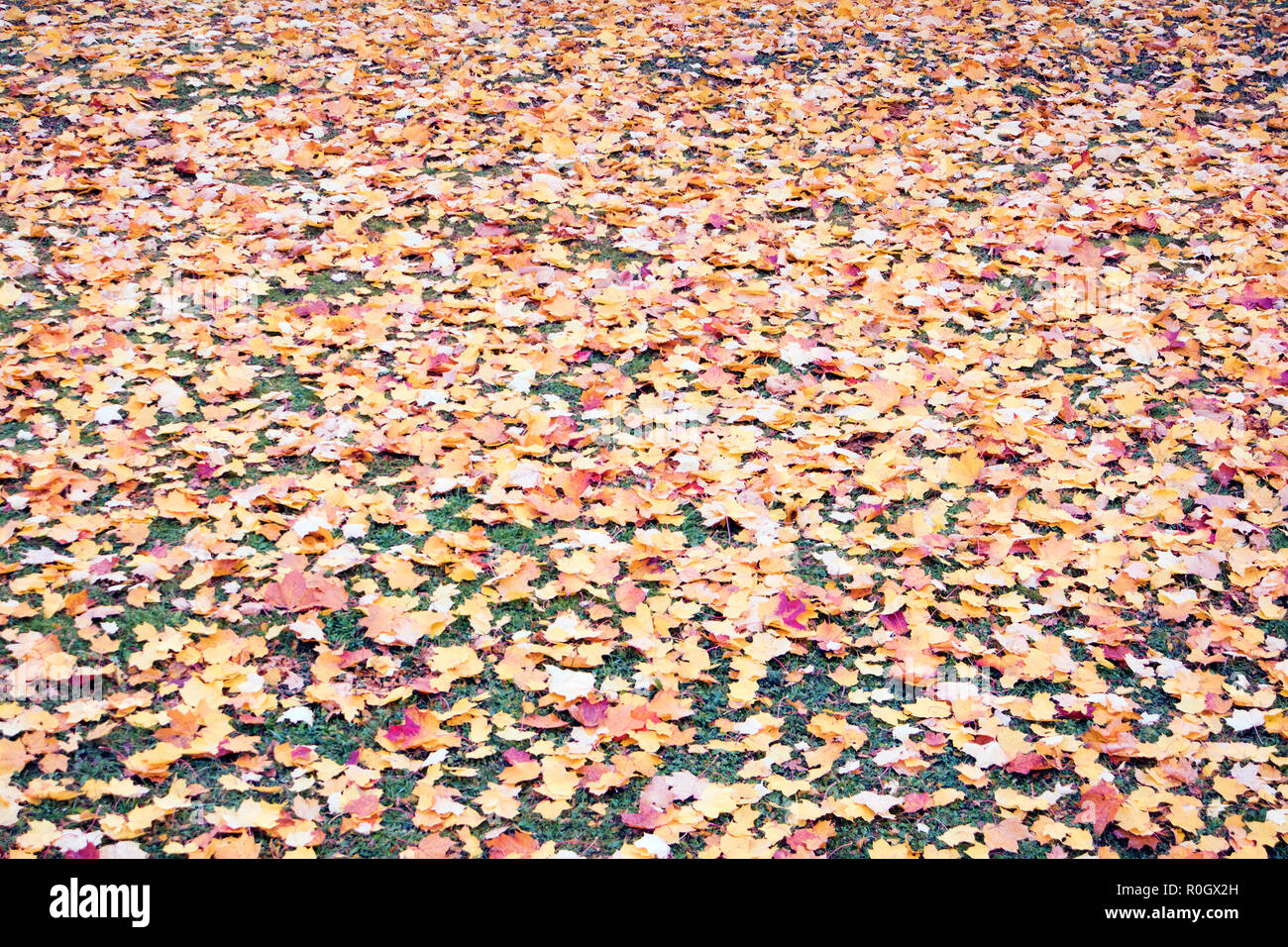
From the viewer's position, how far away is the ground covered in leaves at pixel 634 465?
Result: 8.75ft

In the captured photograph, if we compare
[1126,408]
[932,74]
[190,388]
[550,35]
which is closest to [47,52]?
[550,35]

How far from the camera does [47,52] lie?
6.53 meters

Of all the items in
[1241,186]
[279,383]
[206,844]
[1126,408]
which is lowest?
[206,844]

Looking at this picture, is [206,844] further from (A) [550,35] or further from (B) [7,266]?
(A) [550,35]

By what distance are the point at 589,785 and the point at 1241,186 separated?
198 inches

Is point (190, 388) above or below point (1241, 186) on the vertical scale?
below

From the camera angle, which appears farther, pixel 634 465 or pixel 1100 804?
pixel 634 465

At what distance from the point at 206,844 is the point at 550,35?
6314mm

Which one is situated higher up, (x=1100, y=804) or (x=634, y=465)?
(x=634, y=465)

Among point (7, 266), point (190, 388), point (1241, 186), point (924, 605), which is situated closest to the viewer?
point (924, 605)

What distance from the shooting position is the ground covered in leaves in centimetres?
267

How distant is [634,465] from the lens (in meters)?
3.67

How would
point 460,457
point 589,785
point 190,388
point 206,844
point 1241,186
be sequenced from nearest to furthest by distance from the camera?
point 206,844 < point 589,785 < point 460,457 < point 190,388 < point 1241,186

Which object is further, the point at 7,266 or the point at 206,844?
the point at 7,266
